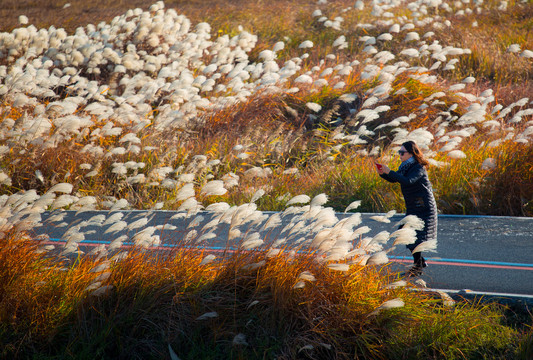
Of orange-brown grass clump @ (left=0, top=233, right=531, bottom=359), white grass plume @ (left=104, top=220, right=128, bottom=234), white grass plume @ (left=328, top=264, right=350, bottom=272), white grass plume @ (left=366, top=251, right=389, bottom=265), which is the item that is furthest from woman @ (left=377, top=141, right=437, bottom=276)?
white grass plume @ (left=104, top=220, right=128, bottom=234)

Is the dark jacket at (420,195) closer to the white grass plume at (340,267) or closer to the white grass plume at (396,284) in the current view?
the white grass plume at (396,284)

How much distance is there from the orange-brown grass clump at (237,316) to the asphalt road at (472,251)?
2.31ft

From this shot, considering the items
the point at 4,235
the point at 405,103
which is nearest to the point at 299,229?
the point at 4,235

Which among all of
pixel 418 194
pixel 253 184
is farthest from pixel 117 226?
pixel 253 184

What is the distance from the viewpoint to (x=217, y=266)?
4887mm

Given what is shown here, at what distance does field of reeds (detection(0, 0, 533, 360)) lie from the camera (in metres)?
4.29

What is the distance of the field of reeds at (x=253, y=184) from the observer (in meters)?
4.29

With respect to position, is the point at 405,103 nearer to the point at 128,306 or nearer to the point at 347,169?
the point at 347,169

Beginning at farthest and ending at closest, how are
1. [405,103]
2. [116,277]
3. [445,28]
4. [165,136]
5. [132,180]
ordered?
[445,28], [405,103], [165,136], [132,180], [116,277]

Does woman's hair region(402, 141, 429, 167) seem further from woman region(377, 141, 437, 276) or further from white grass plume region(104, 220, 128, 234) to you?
white grass plume region(104, 220, 128, 234)

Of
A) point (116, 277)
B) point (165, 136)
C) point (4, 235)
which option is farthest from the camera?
point (165, 136)

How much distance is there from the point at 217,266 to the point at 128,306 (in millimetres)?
906

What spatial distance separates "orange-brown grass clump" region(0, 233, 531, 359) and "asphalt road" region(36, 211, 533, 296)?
0.70m

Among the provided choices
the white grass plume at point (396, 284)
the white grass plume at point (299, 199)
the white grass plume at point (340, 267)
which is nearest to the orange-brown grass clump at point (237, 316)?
the white grass plume at point (396, 284)
